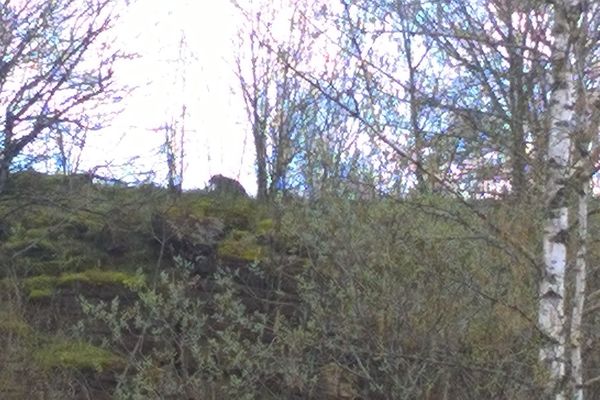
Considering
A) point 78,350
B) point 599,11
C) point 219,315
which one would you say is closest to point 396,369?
point 219,315

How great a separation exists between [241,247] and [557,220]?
5849mm

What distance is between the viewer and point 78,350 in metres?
10.6

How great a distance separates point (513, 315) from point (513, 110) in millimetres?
1538

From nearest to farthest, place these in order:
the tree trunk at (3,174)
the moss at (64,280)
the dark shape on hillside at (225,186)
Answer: the tree trunk at (3,174) < the moss at (64,280) < the dark shape on hillside at (225,186)

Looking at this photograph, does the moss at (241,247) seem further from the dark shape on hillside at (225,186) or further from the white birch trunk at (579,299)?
the white birch trunk at (579,299)

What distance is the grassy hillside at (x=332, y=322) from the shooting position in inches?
304

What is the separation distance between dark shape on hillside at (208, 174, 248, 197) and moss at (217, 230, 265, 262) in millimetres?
2598

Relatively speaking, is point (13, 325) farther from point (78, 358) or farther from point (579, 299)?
point (579, 299)

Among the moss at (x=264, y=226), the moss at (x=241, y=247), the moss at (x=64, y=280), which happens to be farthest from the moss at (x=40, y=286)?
the moss at (x=264, y=226)

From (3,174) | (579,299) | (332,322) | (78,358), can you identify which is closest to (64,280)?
(3,174)

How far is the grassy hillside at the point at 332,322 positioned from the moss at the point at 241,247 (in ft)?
0.21

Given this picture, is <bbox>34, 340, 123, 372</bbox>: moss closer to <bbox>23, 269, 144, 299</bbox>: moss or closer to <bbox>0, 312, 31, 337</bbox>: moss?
<bbox>0, 312, 31, 337</bbox>: moss

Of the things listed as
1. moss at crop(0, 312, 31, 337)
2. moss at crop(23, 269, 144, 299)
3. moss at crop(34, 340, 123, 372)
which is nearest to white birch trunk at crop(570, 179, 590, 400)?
moss at crop(34, 340, 123, 372)

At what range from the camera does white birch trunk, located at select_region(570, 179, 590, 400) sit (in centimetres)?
634
